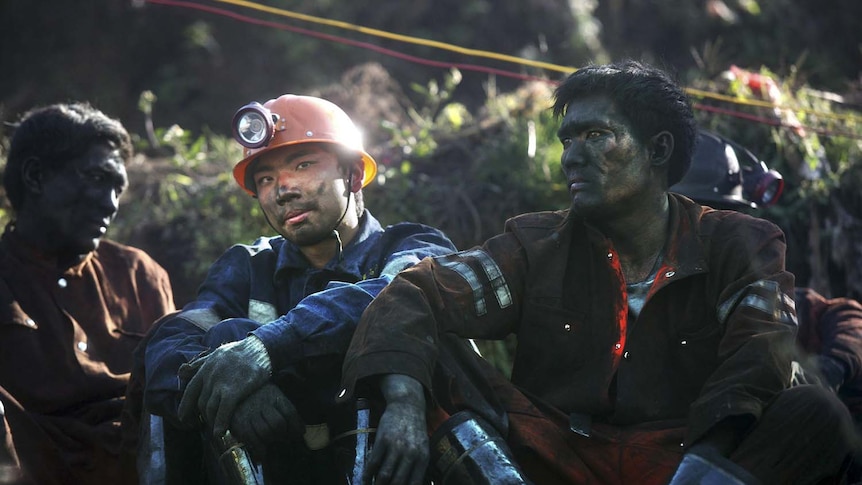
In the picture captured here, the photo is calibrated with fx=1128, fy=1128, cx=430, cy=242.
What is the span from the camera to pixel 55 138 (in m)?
5.14

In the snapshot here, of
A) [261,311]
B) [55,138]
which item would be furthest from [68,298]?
[261,311]

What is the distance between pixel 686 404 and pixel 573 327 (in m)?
0.43

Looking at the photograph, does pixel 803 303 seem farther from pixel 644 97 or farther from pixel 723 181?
pixel 644 97

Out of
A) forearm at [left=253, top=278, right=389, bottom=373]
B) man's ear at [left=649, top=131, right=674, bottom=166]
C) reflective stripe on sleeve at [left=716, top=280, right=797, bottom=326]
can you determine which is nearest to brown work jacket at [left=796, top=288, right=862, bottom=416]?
man's ear at [left=649, top=131, right=674, bottom=166]

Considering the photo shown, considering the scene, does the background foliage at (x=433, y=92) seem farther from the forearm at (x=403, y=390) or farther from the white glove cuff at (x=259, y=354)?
the forearm at (x=403, y=390)

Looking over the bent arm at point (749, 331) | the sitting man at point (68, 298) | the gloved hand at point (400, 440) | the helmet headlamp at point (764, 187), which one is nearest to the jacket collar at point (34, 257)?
the sitting man at point (68, 298)

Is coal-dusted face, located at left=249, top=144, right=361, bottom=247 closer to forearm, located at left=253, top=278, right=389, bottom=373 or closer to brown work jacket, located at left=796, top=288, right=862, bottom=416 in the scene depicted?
forearm, located at left=253, top=278, right=389, bottom=373

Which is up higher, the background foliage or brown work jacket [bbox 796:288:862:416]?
the background foliage

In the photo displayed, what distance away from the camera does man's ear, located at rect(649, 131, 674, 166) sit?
3.86 m

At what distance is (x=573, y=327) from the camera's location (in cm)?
369

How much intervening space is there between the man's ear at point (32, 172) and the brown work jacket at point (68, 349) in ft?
0.82

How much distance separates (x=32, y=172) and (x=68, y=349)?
2.83ft

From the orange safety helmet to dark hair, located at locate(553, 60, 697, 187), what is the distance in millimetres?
956

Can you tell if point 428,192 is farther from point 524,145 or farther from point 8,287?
point 8,287
